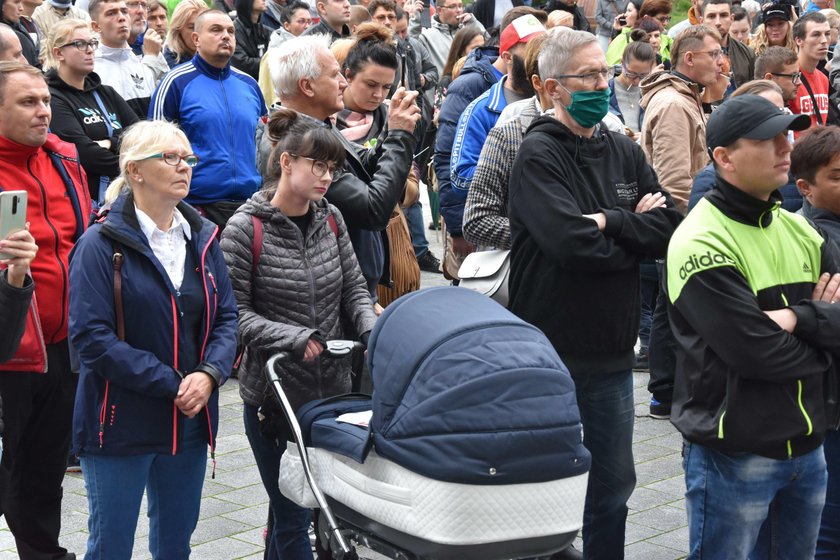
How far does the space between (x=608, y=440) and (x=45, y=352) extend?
93.6 inches

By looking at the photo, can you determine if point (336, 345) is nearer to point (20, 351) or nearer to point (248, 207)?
point (248, 207)

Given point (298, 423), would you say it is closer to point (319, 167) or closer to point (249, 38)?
point (319, 167)

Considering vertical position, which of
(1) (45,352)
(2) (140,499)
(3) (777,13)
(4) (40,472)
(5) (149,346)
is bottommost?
(4) (40,472)

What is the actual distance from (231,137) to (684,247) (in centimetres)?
446

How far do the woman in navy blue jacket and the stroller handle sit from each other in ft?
0.90

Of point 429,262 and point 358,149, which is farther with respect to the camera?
point 429,262

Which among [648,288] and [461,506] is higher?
[461,506]

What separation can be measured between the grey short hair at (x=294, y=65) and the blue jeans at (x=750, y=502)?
2.41 m

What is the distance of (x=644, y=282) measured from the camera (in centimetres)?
819

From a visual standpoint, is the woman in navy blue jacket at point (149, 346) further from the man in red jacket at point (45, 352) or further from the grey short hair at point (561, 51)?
the grey short hair at point (561, 51)

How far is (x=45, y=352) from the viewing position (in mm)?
5008

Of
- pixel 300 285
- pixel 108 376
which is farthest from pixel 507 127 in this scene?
pixel 108 376

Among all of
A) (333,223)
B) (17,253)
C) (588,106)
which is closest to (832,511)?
(588,106)

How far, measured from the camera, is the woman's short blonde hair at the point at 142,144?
Answer: 14.2 ft
